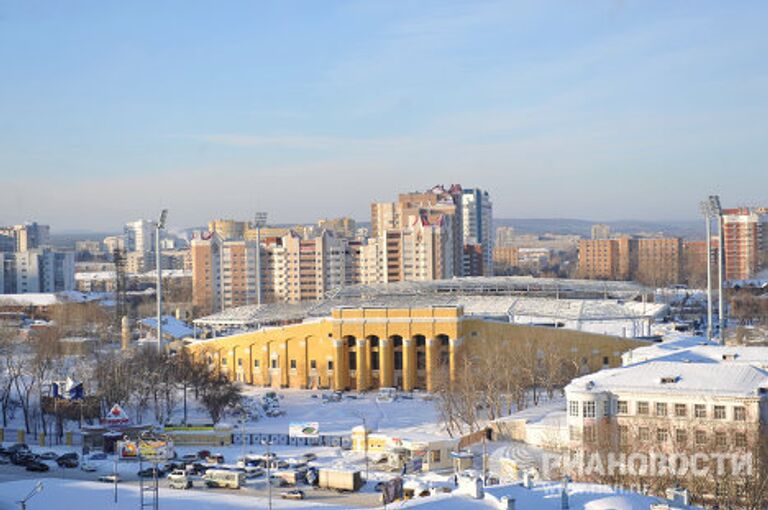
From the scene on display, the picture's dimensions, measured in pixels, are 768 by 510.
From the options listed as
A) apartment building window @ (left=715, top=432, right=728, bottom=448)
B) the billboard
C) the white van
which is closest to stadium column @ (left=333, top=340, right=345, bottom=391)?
the billboard

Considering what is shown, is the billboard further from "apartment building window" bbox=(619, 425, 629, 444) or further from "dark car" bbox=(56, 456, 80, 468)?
"apartment building window" bbox=(619, 425, 629, 444)

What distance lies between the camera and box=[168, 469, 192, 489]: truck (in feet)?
93.3

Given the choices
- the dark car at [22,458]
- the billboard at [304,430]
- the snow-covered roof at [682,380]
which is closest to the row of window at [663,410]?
the snow-covered roof at [682,380]

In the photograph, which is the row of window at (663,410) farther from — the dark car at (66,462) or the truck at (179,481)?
the dark car at (66,462)

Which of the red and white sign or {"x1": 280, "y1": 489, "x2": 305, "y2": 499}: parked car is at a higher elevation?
the red and white sign

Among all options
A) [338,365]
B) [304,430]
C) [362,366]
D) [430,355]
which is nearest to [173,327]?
[338,365]

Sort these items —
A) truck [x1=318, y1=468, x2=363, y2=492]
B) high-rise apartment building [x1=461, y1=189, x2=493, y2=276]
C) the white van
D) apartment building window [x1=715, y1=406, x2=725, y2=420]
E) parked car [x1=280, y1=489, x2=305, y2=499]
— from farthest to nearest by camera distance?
high-rise apartment building [x1=461, y1=189, x2=493, y2=276], apartment building window [x1=715, y1=406, x2=725, y2=420], the white van, truck [x1=318, y1=468, x2=363, y2=492], parked car [x1=280, y1=489, x2=305, y2=499]

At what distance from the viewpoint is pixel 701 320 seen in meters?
80.7

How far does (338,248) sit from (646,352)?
192 feet

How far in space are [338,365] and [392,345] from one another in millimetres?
2699

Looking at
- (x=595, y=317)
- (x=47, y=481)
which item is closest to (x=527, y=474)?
(x=47, y=481)

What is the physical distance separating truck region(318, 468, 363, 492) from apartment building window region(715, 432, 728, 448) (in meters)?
9.50

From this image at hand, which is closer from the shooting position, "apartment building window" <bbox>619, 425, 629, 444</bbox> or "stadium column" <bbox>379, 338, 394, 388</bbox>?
Result: "apartment building window" <bbox>619, 425, 629, 444</bbox>

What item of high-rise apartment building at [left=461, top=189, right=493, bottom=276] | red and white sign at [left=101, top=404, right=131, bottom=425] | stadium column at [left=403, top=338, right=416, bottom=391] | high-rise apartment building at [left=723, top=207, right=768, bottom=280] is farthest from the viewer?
high-rise apartment building at [left=461, top=189, right=493, bottom=276]
